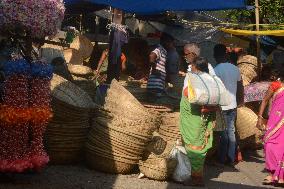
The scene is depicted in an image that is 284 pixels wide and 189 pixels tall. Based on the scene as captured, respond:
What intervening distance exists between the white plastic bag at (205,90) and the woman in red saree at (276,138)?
1.11m

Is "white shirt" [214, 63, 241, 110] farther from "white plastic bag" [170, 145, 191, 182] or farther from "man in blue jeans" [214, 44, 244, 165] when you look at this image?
"white plastic bag" [170, 145, 191, 182]

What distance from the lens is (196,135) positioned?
23.8 feet

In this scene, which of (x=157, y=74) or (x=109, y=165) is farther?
(x=157, y=74)

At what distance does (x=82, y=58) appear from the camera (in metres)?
14.1

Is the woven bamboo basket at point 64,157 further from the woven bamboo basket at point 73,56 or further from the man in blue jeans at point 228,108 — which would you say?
the woven bamboo basket at point 73,56

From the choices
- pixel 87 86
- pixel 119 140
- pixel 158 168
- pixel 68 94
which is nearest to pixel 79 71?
pixel 87 86

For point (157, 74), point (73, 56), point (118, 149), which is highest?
point (157, 74)

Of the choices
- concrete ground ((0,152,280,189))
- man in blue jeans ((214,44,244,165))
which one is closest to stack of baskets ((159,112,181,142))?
concrete ground ((0,152,280,189))

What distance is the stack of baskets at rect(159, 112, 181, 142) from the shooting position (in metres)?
8.36

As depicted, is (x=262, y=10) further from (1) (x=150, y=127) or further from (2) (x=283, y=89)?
(1) (x=150, y=127)

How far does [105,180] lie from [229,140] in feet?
9.36

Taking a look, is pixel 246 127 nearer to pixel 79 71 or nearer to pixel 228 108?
pixel 228 108

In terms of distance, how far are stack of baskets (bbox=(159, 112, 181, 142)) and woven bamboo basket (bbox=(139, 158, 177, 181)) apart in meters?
1.18

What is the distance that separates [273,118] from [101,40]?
8498mm
